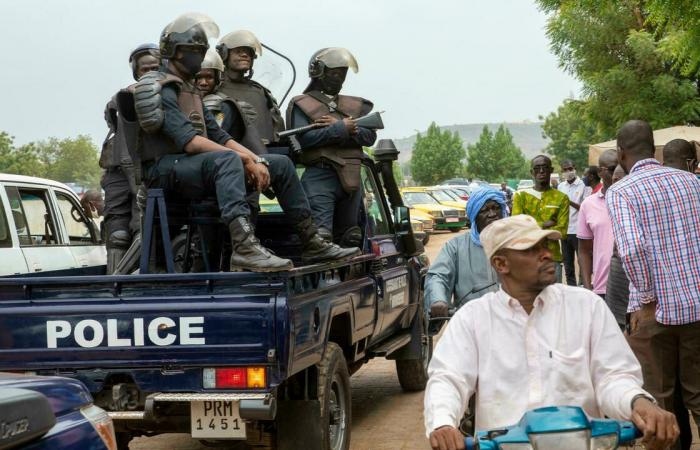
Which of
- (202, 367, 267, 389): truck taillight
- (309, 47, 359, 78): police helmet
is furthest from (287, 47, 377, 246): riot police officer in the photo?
(202, 367, 267, 389): truck taillight

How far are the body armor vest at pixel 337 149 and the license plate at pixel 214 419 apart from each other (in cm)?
273

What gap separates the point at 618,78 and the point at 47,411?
80.1 ft

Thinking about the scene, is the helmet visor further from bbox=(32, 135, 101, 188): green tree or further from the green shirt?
bbox=(32, 135, 101, 188): green tree

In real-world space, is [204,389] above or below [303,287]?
below

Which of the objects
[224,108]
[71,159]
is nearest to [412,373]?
[224,108]

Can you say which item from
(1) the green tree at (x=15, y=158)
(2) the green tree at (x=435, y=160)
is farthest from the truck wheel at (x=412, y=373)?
(2) the green tree at (x=435, y=160)

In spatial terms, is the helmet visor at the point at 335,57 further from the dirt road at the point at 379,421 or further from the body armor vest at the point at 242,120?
the dirt road at the point at 379,421

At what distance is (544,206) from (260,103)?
3183 mm

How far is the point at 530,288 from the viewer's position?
145 inches

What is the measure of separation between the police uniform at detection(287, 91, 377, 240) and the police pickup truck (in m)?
1.81

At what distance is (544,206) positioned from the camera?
10.4 metres

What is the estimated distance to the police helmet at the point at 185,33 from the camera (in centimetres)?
679

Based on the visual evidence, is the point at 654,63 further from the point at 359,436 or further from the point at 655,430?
the point at 655,430

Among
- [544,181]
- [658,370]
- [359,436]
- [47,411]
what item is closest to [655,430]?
[47,411]
